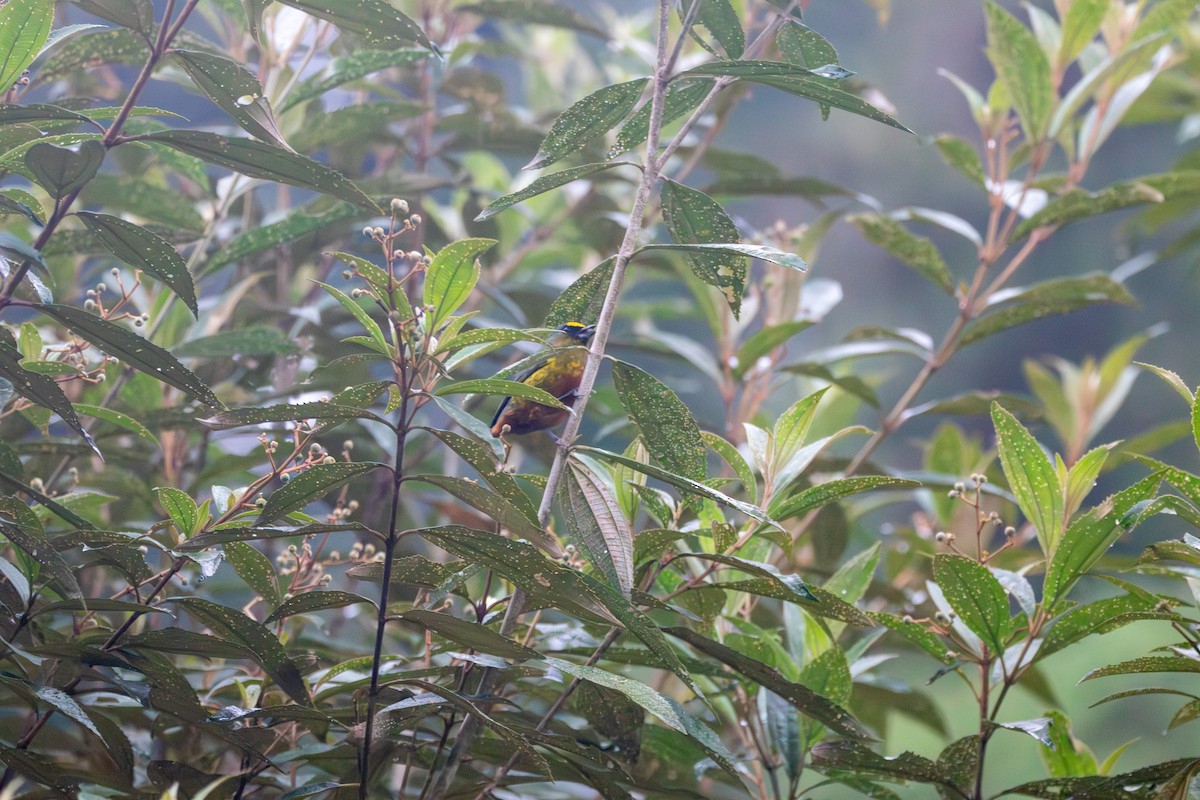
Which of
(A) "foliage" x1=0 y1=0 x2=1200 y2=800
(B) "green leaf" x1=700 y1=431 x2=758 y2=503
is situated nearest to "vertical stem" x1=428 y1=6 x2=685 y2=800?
(A) "foliage" x1=0 y1=0 x2=1200 y2=800

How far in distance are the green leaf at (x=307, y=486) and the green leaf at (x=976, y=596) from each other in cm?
36

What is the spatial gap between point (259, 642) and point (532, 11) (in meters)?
0.84

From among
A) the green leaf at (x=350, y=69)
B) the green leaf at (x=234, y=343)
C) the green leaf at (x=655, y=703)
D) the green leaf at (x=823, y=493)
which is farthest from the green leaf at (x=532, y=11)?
the green leaf at (x=655, y=703)

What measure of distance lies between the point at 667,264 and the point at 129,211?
62 cm

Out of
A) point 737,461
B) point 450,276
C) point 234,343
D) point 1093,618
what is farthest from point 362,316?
point 1093,618

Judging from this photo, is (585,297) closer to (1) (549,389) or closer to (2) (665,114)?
(2) (665,114)

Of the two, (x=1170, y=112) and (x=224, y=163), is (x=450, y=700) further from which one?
(x=1170, y=112)

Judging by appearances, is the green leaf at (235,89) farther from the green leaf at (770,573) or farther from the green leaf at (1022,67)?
the green leaf at (1022,67)

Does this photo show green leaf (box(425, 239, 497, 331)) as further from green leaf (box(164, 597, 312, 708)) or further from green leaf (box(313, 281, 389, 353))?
green leaf (box(164, 597, 312, 708))

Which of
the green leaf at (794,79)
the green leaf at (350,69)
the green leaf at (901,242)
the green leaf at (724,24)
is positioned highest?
the green leaf at (901,242)

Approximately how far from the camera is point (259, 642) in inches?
20.6

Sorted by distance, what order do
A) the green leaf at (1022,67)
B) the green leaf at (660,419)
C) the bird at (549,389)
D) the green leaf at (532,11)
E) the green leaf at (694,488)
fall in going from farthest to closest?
the green leaf at (532,11)
the green leaf at (1022,67)
the bird at (549,389)
the green leaf at (660,419)
the green leaf at (694,488)

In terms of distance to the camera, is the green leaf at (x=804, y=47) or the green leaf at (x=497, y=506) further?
the green leaf at (x=804, y=47)

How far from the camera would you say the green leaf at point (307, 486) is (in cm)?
48
